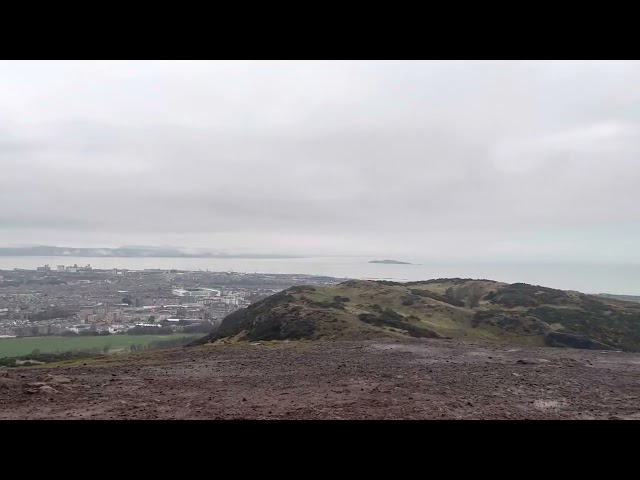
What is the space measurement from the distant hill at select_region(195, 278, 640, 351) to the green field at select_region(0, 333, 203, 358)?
11.1 metres

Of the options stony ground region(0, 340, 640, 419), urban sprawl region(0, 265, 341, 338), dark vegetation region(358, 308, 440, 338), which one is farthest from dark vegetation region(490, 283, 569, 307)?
stony ground region(0, 340, 640, 419)

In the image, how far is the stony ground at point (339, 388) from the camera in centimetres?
925

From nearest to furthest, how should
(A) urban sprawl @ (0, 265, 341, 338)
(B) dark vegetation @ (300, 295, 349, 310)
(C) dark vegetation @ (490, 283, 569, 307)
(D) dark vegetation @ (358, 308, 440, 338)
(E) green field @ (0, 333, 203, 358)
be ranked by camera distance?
(D) dark vegetation @ (358, 308, 440, 338) < (E) green field @ (0, 333, 203, 358) < (B) dark vegetation @ (300, 295, 349, 310) < (A) urban sprawl @ (0, 265, 341, 338) < (C) dark vegetation @ (490, 283, 569, 307)

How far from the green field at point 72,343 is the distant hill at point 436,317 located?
11126 millimetres

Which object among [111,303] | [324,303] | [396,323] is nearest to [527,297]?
[396,323]

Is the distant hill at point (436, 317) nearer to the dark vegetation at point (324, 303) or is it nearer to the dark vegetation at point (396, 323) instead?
the dark vegetation at point (396, 323)

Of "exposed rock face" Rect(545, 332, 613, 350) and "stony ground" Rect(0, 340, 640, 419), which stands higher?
"stony ground" Rect(0, 340, 640, 419)

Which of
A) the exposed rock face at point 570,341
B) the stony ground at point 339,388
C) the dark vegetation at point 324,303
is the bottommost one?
the exposed rock face at point 570,341

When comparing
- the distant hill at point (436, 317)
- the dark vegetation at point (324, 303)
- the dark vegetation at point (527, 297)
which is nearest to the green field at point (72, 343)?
the distant hill at point (436, 317)

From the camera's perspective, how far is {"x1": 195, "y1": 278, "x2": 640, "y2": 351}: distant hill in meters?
43.5

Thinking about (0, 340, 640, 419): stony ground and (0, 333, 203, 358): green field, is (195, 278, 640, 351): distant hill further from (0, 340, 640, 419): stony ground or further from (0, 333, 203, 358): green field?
(0, 340, 640, 419): stony ground

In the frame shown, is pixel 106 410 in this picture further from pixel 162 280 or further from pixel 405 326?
pixel 162 280
